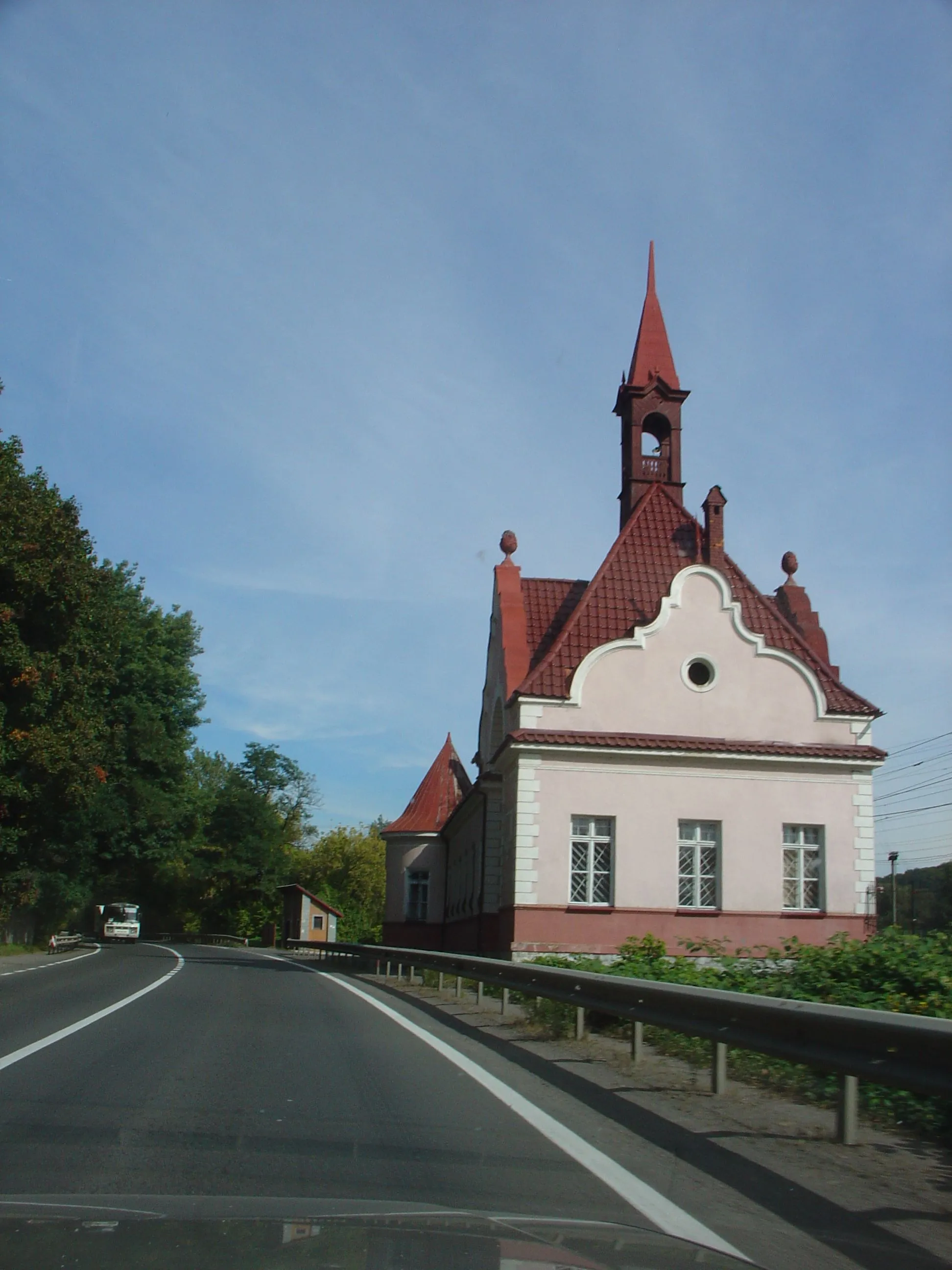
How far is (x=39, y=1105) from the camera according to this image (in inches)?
295

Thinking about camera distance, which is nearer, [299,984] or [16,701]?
[299,984]

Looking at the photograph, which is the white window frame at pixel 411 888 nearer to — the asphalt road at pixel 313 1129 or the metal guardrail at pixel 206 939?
the asphalt road at pixel 313 1129

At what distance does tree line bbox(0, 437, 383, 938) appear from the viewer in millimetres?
32969

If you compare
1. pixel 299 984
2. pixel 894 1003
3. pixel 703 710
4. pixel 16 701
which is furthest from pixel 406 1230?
pixel 16 701

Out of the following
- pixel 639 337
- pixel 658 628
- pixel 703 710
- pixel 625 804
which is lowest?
pixel 625 804

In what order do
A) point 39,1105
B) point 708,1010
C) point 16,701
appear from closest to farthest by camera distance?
1. point 39,1105
2. point 708,1010
3. point 16,701

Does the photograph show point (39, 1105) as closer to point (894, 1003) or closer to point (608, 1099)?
point (608, 1099)

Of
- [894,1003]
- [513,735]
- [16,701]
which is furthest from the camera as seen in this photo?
[16,701]

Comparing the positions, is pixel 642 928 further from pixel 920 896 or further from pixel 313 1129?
pixel 920 896

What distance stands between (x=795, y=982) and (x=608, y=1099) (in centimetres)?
392

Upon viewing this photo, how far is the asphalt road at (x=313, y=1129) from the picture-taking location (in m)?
5.31

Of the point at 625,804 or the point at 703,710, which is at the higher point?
the point at 703,710

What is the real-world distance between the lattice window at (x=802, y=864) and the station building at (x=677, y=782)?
0.04 m

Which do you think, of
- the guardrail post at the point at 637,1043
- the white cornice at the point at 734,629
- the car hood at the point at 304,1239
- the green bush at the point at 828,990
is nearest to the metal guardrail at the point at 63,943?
the white cornice at the point at 734,629
